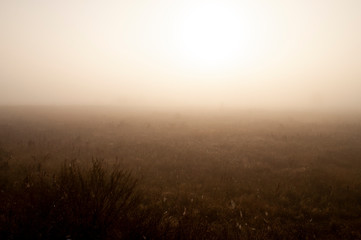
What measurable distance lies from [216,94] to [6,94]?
147m

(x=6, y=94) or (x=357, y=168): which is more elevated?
(x=6, y=94)

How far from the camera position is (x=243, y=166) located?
12.7 meters

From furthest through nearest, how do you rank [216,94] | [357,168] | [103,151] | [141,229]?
1. [216,94]
2. [103,151]
3. [357,168]
4. [141,229]

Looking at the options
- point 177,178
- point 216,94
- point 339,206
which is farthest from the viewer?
point 216,94

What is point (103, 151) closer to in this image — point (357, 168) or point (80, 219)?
point (80, 219)

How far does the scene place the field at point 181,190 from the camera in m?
4.08

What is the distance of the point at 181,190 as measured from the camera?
9008 mm

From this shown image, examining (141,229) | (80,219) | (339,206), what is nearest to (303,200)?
(339,206)

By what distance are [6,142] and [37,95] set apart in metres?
160

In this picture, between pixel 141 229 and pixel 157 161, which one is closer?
pixel 141 229

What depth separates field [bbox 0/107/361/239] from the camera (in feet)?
13.4

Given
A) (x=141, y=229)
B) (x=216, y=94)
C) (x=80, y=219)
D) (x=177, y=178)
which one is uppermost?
(x=216, y=94)

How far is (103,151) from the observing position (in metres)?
15.1

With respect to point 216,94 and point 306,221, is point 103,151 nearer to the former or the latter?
point 306,221
